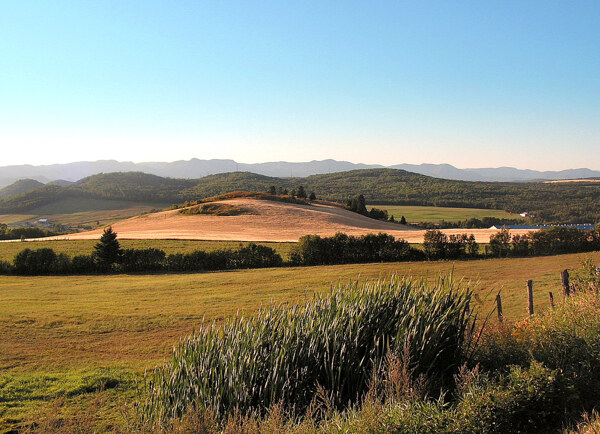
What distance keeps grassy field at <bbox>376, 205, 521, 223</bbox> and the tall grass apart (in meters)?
97.6

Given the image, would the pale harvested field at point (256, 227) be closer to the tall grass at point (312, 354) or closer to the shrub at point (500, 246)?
the shrub at point (500, 246)

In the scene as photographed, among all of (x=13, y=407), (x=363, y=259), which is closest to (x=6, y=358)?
(x=13, y=407)

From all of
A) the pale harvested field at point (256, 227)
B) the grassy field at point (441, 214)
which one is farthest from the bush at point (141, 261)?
the grassy field at point (441, 214)

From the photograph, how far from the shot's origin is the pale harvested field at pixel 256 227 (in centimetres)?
5872

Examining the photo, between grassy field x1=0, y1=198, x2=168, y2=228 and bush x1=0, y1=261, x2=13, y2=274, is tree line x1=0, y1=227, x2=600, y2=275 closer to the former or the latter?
bush x1=0, y1=261, x2=13, y2=274

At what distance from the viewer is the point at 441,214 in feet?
367

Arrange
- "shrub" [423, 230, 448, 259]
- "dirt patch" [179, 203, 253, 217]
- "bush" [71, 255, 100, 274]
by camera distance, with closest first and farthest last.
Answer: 1. "bush" [71, 255, 100, 274]
2. "shrub" [423, 230, 448, 259]
3. "dirt patch" [179, 203, 253, 217]

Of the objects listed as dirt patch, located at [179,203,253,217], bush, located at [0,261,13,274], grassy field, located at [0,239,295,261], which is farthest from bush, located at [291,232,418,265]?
dirt patch, located at [179,203,253,217]

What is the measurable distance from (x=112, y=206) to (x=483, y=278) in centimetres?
14256

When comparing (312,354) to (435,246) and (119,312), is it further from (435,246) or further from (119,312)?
(435,246)

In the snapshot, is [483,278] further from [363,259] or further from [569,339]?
[569,339]

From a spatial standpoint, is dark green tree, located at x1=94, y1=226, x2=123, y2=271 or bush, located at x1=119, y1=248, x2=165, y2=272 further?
bush, located at x1=119, y1=248, x2=165, y2=272

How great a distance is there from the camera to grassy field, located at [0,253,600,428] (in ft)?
37.0

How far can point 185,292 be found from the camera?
28.6 metres
